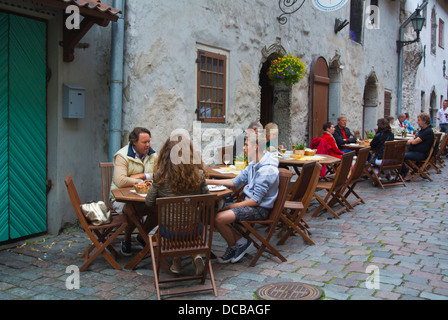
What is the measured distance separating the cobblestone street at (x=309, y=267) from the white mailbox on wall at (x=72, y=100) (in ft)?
4.75

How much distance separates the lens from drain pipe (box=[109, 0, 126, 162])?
19.4ft

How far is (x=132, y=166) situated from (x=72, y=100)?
1264 millimetres

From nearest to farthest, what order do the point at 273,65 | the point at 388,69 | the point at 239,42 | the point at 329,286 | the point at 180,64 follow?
the point at 329,286
the point at 180,64
the point at 239,42
the point at 273,65
the point at 388,69

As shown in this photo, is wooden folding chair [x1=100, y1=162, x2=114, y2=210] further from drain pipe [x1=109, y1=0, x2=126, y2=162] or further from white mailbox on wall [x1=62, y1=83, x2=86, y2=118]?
white mailbox on wall [x1=62, y1=83, x2=86, y2=118]

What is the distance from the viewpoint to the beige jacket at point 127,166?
467 cm

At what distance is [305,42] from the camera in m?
10.5

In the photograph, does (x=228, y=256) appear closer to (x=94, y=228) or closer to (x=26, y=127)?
(x=94, y=228)

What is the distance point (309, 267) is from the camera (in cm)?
430

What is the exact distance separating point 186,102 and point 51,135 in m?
2.25

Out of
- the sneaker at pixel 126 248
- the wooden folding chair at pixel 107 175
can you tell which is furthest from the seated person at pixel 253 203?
the wooden folding chair at pixel 107 175

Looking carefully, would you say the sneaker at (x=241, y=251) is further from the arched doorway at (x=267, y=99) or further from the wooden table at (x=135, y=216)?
the arched doorway at (x=267, y=99)

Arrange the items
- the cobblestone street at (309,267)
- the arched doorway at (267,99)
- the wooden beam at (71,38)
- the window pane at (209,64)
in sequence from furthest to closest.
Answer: the arched doorway at (267,99), the window pane at (209,64), the wooden beam at (71,38), the cobblestone street at (309,267)
